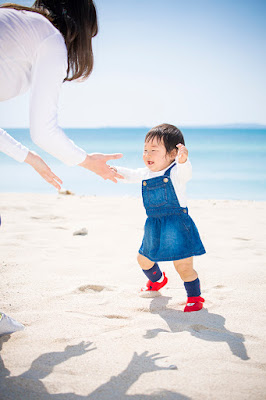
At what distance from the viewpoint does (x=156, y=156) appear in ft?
8.95

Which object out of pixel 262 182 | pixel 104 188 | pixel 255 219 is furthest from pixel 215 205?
pixel 262 182

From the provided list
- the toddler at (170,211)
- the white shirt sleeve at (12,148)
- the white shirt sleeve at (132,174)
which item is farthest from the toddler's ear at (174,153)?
the white shirt sleeve at (12,148)

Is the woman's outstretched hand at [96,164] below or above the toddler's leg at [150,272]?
above

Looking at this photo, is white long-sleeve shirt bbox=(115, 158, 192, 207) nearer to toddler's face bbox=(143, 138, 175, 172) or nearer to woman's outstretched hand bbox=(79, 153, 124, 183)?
toddler's face bbox=(143, 138, 175, 172)

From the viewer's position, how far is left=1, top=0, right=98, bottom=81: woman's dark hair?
1.85m

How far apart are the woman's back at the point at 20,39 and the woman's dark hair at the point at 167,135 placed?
110 cm

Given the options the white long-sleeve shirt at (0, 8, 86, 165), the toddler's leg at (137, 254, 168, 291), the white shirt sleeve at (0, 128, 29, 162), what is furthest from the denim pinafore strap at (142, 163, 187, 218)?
the white shirt sleeve at (0, 128, 29, 162)

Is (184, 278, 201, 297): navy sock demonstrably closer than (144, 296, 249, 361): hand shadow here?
No

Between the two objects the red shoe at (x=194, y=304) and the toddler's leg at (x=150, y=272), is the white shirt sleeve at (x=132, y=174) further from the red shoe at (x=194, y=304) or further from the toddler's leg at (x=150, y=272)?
the red shoe at (x=194, y=304)

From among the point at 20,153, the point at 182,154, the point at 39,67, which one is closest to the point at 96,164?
the point at 20,153

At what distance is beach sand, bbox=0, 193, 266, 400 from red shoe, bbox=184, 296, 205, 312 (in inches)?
1.7

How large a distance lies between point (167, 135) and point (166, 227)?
0.67 metres

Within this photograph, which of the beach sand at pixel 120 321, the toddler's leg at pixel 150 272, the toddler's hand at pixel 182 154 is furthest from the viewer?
the toddler's leg at pixel 150 272

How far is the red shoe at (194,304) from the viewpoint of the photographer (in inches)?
101
